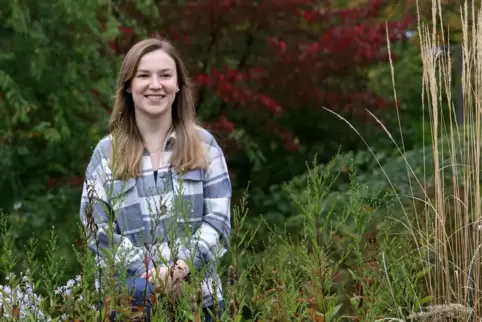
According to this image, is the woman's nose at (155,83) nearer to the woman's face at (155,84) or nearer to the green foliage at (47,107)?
the woman's face at (155,84)

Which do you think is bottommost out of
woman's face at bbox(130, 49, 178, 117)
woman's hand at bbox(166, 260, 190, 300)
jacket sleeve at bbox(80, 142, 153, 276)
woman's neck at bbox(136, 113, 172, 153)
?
woman's hand at bbox(166, 260, 190, 300)

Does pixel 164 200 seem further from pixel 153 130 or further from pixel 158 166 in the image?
pixel 153 130

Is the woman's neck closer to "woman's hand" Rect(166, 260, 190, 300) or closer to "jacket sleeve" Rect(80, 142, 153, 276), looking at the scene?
"jacket sleeve" Rect(80, 142, 153, 276)

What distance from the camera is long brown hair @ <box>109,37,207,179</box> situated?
321cm

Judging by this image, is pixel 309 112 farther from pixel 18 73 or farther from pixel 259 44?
pixel 18 73

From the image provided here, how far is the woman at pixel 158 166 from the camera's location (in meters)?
3.07

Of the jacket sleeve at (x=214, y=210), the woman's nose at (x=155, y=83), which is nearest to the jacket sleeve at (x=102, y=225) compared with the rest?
the jacket sleeve at (x=214, y=210)

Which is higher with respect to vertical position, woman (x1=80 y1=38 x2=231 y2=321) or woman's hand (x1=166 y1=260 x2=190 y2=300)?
woman (x1=80 y1=38 x2=231 y2=321)

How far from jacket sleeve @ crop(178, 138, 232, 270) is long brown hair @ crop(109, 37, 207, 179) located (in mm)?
55

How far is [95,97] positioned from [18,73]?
72 centimetres

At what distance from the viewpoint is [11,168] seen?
7.11 metres

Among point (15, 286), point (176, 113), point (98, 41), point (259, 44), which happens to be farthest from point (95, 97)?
point (15, 286)

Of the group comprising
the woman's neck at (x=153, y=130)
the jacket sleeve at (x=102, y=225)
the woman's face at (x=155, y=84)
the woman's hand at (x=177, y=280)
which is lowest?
the woman's hand at (x=177, y=280)

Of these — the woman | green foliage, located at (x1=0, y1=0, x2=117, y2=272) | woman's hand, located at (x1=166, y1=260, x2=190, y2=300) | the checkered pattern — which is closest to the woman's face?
the woman
